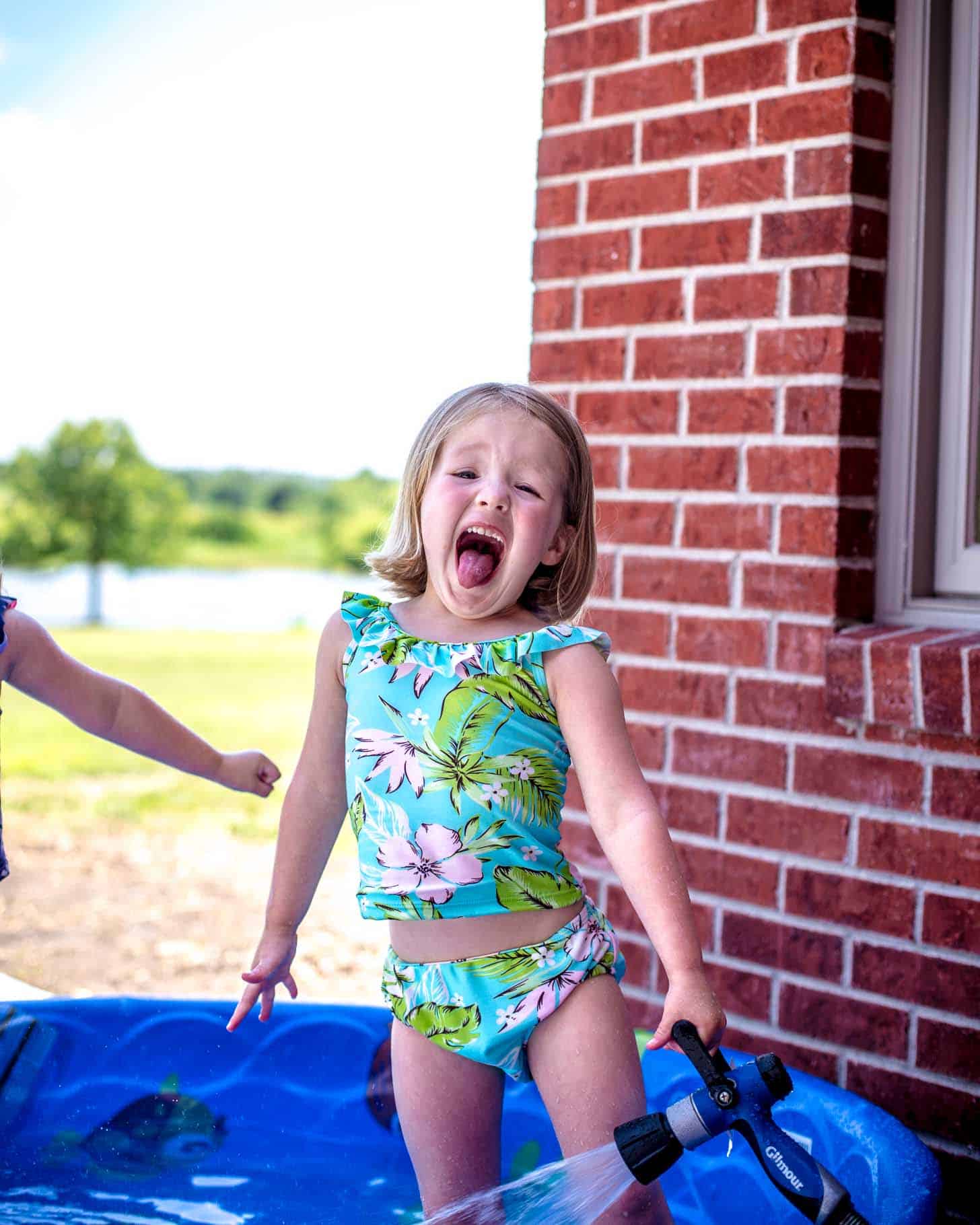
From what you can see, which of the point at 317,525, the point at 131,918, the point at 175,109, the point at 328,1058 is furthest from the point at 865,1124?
the point at 175,109

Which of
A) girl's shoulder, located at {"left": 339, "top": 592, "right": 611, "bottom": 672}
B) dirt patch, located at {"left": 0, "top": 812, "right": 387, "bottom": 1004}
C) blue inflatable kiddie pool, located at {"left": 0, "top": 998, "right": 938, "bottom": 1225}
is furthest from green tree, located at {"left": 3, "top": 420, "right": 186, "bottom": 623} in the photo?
girl's shoulder, located at {"left": 339, "top": 592, "right": 611, "bottom": 672}

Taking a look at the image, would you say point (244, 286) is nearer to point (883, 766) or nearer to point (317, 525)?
point (317, 525)

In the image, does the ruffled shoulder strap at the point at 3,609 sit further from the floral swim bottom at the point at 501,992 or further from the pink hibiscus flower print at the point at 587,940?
the pink hibiscus flower print at the point at 587,940

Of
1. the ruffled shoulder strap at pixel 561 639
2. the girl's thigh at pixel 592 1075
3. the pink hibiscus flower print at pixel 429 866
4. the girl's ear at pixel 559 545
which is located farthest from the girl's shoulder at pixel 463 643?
the girl's thigh at pixel 592 1075

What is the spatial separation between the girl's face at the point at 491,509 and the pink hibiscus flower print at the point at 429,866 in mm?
337

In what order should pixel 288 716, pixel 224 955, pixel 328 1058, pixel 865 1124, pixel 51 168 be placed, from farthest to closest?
pixel 51 168 → pixel 288 716 → pixel 224 955 → pixel 328 1058 → pixel 865 1124

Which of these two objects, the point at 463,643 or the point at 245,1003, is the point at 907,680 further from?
the point at 245,1003

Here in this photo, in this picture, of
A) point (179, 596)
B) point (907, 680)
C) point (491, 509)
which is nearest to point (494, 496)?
point (491, 509)

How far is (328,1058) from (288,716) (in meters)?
7.02

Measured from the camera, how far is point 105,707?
225cm

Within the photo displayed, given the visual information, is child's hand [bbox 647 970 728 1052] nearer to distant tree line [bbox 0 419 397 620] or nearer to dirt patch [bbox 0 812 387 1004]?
Result: dirt patch [bbox 0 812 387 1004]

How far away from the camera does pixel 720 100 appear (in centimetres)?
252

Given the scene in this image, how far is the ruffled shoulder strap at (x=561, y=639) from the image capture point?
1863 mm

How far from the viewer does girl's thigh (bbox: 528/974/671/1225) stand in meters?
1.71
